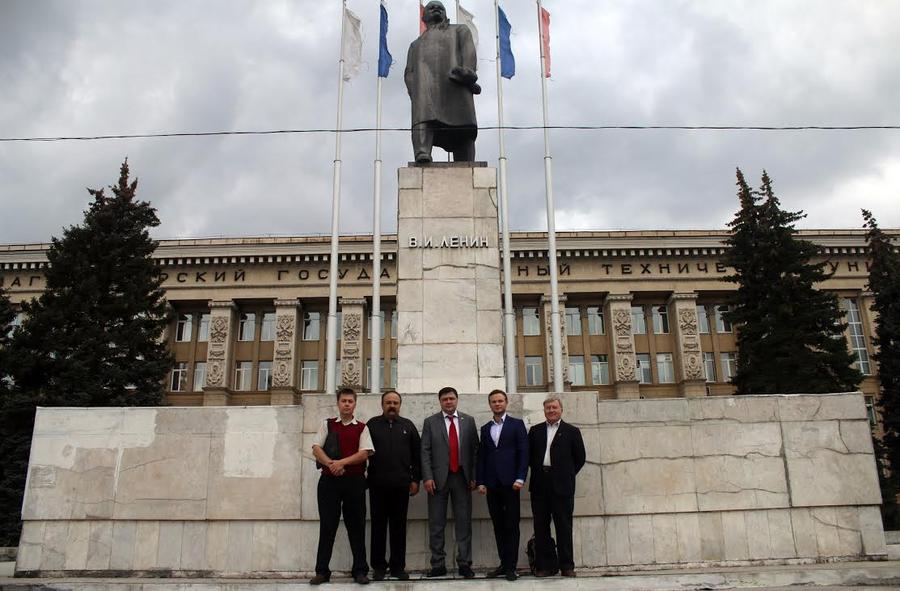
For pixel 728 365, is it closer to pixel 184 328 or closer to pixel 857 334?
pixel 857 334

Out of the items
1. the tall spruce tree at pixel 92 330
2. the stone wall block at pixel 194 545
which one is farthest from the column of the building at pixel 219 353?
the stone wall block at pixel 194 545

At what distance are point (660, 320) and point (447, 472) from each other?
41.5 meters

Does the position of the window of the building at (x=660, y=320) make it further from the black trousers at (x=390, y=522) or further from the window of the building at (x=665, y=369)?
the black trousers at (x=390, y=522)

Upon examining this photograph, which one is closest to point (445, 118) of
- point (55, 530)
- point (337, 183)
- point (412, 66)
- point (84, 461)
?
point (412, 66)

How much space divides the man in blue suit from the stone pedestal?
2.08 meters

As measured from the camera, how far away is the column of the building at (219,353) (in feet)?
143

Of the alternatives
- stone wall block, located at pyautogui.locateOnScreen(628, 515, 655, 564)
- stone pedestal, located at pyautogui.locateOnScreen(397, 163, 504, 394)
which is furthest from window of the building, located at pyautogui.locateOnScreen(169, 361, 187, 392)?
stone wall block, located at pyautogui.locateOnScreen(628, 515, 655, 564)

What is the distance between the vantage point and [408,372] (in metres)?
9.10

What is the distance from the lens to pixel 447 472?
6.90m

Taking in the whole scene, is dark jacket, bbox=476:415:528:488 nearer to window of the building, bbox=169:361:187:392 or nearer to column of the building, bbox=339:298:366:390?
column of the building, bbox=339:298:366:390

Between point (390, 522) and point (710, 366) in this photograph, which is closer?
point (390, 522)

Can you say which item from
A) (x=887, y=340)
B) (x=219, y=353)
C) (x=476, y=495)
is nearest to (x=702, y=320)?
(x=887, y=340)

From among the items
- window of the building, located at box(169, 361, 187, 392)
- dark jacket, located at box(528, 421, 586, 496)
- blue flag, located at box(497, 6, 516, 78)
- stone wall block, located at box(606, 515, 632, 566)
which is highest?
blue flag, located at box(497, 6, 516, 78)

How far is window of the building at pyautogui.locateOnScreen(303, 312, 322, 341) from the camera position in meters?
46.2
